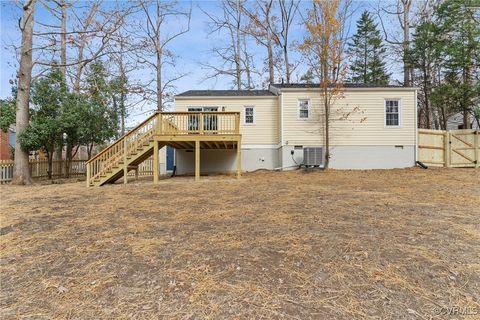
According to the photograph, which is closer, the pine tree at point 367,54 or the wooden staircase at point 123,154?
the wooden staircase at point 123,154

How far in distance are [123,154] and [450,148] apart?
1461 cm

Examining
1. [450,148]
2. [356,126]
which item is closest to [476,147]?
[450,148]

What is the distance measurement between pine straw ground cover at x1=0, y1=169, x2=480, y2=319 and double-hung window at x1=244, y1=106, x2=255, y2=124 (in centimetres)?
932

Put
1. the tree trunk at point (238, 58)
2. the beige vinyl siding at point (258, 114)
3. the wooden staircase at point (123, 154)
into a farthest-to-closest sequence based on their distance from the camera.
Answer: the tree trunk at point (238, 58), the beige vinyl siding at point (258, 114), the wooden staircase at point (123, 154)

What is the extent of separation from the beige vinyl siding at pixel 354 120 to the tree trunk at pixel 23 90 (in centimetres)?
1128

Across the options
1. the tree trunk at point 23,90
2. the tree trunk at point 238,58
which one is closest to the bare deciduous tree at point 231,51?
the tree trunk at point 238,58

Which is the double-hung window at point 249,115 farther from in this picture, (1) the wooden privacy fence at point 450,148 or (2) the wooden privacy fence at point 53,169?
(1) the wooden privacy fence at point 450,148

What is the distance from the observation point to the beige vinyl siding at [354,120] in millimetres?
13844

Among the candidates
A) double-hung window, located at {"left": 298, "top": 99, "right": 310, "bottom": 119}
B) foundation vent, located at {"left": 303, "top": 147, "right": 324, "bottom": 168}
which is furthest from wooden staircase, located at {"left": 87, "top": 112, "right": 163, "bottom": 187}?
double-hung window, located at {"left": 298, "top": 99, "right": 310, "bottom": 119}

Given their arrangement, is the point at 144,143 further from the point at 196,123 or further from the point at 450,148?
the point at 450,148

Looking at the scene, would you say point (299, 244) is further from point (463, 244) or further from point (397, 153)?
point (397, 153)

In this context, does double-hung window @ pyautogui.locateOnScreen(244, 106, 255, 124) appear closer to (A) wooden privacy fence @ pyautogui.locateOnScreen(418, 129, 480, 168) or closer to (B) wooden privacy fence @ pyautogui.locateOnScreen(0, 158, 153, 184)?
(B) wooden privacy fence @ pyautogui.locateOnScreen(0, 158, 153, 184)

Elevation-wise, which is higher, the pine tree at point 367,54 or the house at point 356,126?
the pine tree at point 367,54

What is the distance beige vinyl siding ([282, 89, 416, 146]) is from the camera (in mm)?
13844
